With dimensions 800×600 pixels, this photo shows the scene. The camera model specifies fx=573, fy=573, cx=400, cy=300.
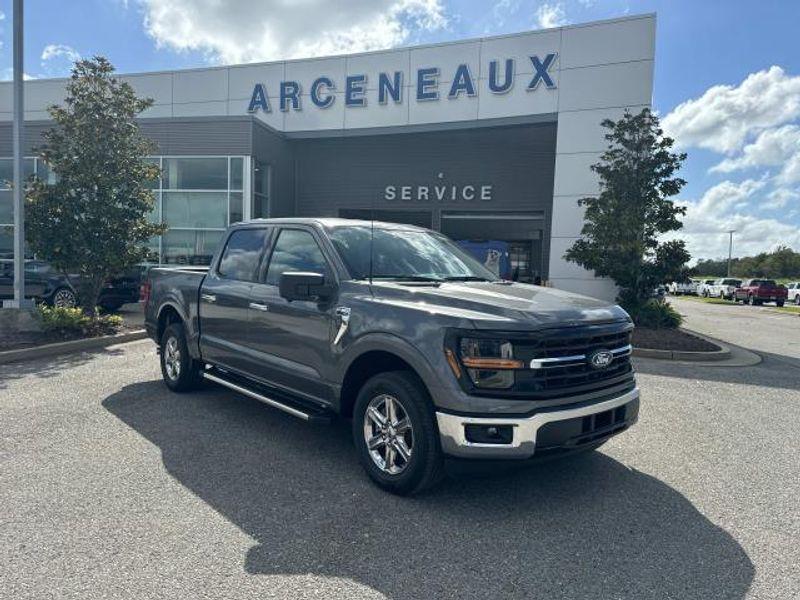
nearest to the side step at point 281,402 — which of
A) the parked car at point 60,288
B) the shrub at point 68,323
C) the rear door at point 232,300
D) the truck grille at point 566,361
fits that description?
the rear door at point 232,300

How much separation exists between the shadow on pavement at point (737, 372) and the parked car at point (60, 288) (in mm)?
11217

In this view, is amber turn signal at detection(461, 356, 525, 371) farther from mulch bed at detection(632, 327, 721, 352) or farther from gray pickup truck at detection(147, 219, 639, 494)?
mulch bed at detection(632, 327, 721, 352)

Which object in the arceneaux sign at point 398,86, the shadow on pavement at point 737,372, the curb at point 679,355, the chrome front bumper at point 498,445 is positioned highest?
the arceneaux sign at point 398,86

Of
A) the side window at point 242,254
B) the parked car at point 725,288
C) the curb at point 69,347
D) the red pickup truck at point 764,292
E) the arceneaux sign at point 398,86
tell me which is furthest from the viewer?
the parked car at point 725,288

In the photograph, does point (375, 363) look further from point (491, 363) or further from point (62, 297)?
point (62, 297)

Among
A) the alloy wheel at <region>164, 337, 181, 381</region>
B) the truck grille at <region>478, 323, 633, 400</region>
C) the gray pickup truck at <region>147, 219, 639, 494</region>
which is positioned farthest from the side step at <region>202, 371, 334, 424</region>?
the truck grille at <region>478, 323, 633, 400</region>

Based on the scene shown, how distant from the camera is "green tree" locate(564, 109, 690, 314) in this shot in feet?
41.1

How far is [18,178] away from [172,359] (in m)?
6.04

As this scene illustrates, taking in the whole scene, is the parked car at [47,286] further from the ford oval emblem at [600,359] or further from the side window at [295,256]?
the ford oval emblem at [600,359]

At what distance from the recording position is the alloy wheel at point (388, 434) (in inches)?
147

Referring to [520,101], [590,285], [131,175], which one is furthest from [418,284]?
[520,101]

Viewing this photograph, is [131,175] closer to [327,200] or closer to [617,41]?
[327,200]

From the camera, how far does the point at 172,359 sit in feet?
21.3

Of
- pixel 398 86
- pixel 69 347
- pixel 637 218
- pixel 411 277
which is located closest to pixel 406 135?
pixel 398 86
